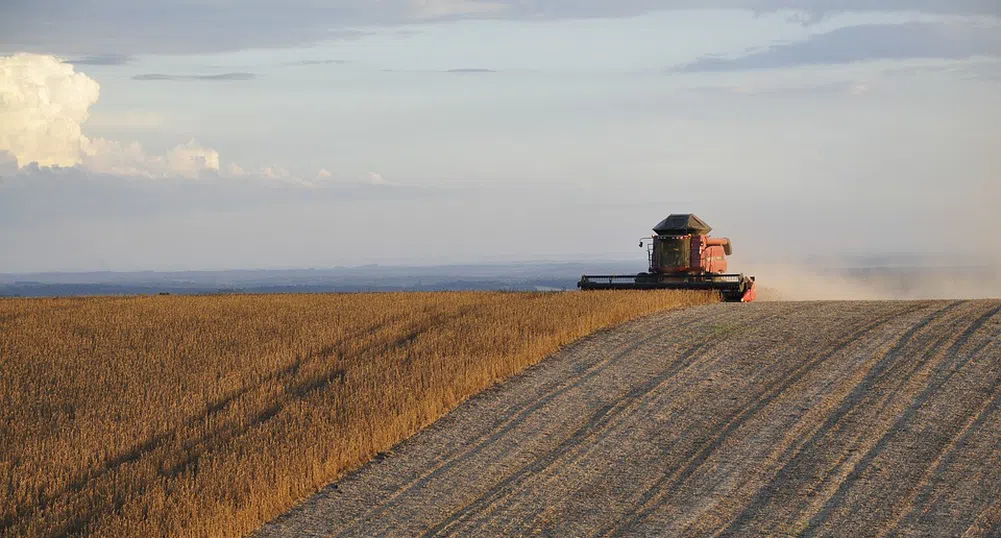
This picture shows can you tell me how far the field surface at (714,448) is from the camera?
12477 mm

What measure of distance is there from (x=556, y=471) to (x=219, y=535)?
4.58 metres

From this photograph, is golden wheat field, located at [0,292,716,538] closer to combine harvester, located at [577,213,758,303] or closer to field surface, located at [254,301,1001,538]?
field surface, located at [254,301,1001,538]

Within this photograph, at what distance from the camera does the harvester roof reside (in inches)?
1404

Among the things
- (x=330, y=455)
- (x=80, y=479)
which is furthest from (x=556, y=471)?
(x=80, y=479)

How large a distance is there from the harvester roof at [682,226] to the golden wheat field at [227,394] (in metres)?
7.61

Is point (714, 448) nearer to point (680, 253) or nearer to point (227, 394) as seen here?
point (227, 394)

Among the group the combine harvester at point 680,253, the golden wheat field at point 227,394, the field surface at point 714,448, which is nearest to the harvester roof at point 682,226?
the combine harvester at point 680,253

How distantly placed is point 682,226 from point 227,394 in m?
21.6

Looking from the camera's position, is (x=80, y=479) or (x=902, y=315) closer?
(x=80, y=479)

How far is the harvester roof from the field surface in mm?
15177

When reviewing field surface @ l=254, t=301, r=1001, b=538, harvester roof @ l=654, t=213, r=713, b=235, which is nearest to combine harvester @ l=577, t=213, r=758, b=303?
harvester roof @ l=654, t=213, r=713, b=235

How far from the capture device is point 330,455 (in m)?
14.3

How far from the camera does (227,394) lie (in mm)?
17406

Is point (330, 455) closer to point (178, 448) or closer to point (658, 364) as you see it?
point (178, 448)
